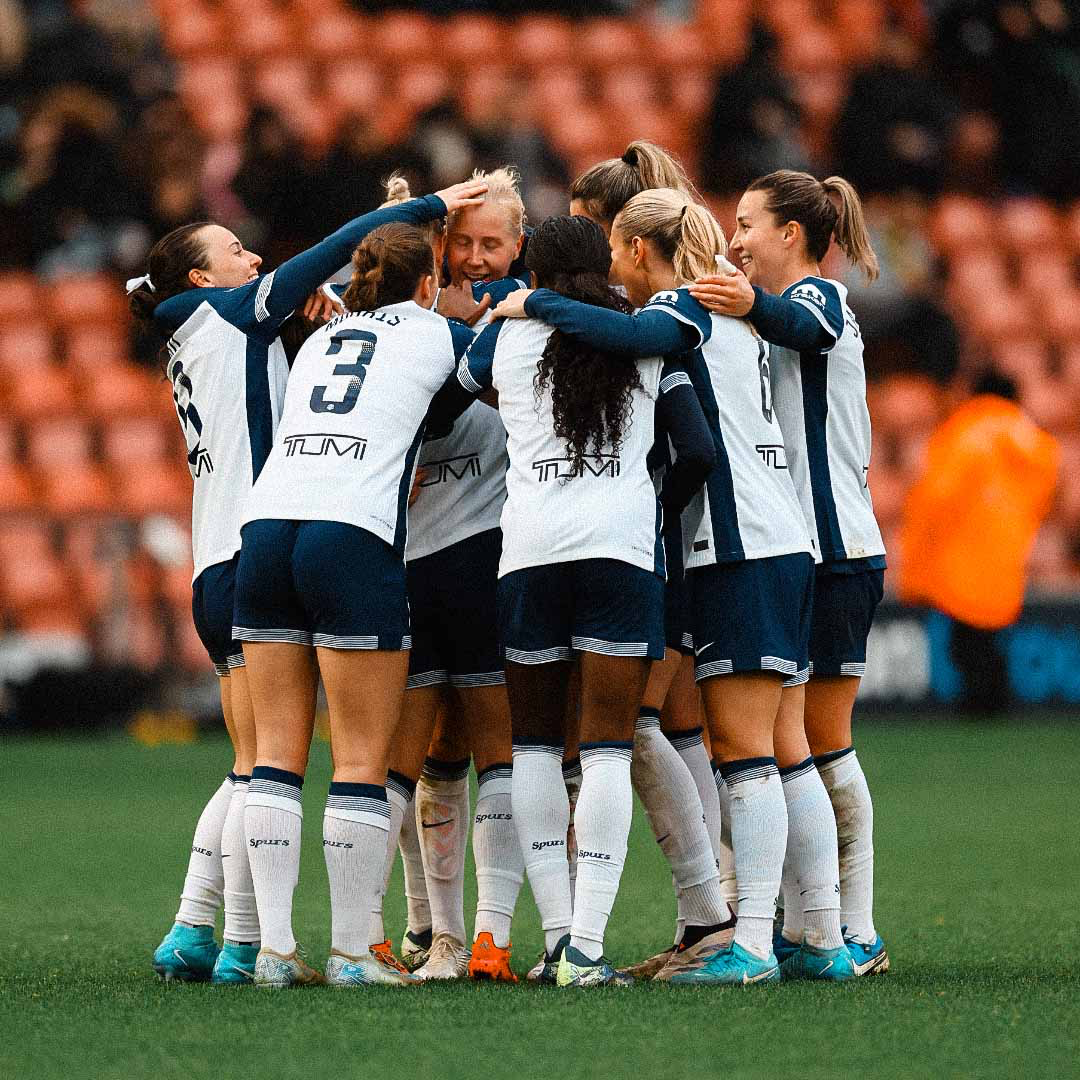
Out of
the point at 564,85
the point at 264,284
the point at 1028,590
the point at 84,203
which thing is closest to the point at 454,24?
the point at 564,85

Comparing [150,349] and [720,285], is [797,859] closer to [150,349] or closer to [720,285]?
[720,285]

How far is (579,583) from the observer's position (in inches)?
154

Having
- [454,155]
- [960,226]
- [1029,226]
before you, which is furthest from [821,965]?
[1029,226]

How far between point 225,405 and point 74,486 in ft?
24.6

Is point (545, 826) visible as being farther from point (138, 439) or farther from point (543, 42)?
point (543, 42)

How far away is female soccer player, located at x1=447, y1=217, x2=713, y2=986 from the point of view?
3887 mm

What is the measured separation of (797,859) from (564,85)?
11.3 metres

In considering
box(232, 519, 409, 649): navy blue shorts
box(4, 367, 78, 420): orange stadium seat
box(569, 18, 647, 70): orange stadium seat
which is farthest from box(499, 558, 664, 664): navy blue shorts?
box(569, 18, 647, 70): orange stadium seat

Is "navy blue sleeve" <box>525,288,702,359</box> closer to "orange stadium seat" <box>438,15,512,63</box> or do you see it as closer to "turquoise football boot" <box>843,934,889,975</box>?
"turquoise football boot" <box>843,934,889,975</box>

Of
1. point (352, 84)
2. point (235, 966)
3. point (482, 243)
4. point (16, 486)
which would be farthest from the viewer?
point (352, 84)

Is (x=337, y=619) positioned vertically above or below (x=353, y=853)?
above

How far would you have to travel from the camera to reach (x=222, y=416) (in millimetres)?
4355

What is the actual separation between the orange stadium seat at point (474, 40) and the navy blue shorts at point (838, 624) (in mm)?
10644

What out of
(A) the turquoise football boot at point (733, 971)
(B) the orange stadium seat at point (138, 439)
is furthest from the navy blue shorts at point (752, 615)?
(B) the orange stadium seat at point (138, 439)
